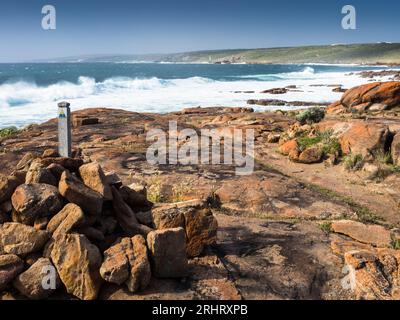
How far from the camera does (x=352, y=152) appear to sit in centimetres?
1283

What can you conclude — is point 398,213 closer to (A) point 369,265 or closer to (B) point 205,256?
(A) point 369,265

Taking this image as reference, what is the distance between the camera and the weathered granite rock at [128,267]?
470 cm

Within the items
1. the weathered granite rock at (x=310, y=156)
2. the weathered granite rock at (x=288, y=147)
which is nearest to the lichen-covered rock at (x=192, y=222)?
the weathered granite rock at (x=310, y=156)

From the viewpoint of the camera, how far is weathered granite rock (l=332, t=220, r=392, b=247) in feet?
23.3

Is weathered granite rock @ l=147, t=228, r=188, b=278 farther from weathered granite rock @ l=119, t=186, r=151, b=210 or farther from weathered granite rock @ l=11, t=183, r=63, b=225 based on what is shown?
weathered granite rock @ l=119, t=186, r=151, b=210

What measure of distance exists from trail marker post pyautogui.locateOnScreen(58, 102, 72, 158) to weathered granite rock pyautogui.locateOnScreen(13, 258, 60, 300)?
176 inches

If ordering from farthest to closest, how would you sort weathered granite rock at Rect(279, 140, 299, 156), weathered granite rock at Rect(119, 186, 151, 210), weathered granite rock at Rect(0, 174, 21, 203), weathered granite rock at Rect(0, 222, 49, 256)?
1. weathered granite rock at Rect(279, 140, 299, 156)
2. weathered granite rock at Rect(119, 186, 151, 210)
3. weathered granite rock at Rect(0, 174, 21, 203)
4. weathered granite rock at Rect(0, 222, 49, 256)

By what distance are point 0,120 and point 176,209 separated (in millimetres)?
27377

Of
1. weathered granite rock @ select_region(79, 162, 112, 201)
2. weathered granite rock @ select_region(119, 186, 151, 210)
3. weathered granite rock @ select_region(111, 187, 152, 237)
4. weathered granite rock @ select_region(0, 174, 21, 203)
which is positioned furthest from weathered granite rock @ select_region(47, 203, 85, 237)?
weathered granite rock @ select_region(119, 186, 151, 210)

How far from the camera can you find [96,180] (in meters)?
5.91

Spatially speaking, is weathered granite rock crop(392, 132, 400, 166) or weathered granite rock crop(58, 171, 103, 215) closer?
weathered granite rock crop(58, 171, 103, 215)

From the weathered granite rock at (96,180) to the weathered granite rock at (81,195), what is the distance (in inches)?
7.3

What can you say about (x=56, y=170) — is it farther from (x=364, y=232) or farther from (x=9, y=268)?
(x=364, y=232)

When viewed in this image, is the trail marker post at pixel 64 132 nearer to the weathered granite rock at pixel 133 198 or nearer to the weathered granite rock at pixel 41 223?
the weathered granite rock at pixel 133 198
